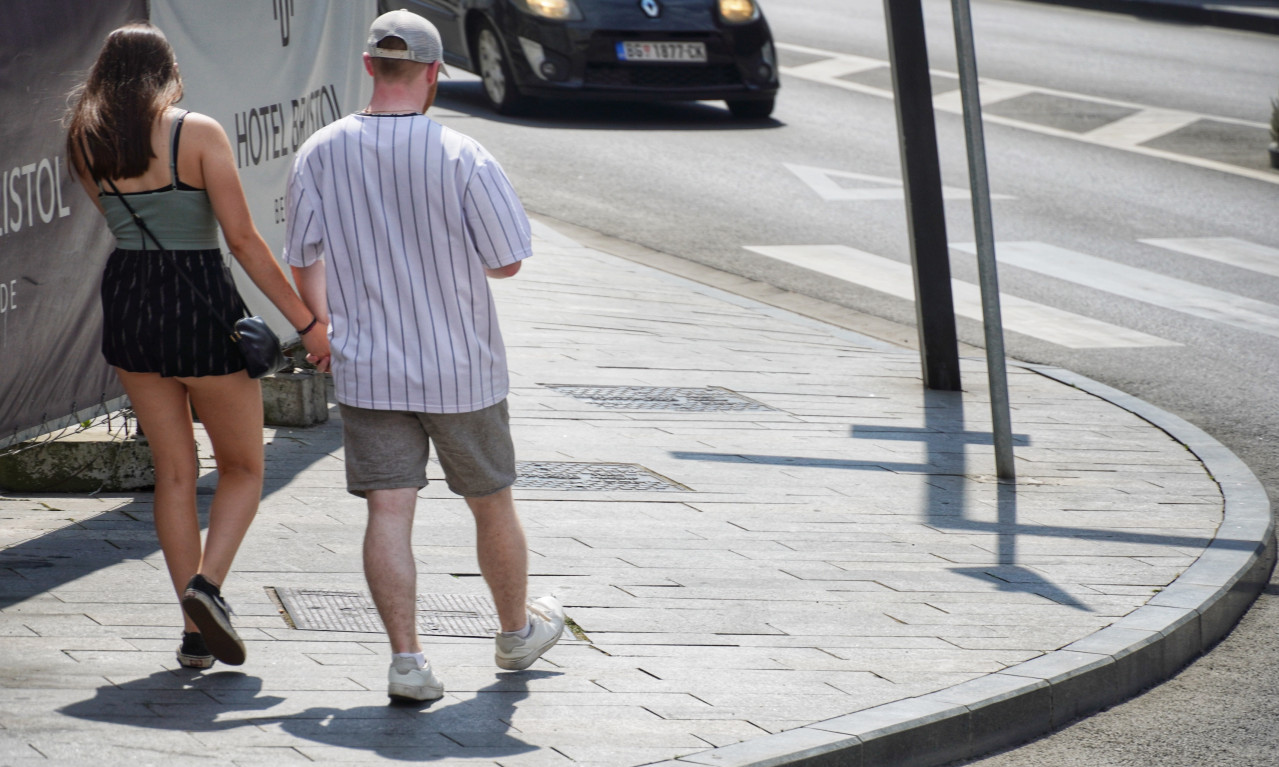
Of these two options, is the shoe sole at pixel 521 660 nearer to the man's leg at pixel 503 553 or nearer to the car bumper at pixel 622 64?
the man's leg at pixel 503 553

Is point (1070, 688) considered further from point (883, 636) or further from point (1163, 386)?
point (1163, 386)

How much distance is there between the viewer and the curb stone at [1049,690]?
3.97 m

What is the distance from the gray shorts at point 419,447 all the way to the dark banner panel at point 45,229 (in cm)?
134

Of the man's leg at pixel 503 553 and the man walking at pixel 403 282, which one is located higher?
the man walking at pixel 403 282

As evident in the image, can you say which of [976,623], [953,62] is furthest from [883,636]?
[953,62]

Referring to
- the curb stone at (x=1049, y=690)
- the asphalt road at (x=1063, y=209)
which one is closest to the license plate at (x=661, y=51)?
the asphalt road at (x=1063, y=209)

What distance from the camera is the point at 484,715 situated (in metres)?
4.06

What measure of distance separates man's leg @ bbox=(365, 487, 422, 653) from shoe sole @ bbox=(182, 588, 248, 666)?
1.16 ft

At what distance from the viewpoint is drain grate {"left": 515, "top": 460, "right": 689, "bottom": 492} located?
6.24 m

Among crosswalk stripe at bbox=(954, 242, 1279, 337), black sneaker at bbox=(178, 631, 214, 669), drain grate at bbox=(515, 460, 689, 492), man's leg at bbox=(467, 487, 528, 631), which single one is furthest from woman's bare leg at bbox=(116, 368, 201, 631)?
crosswalk stripe at bbox=(954, 242, 1279, 337)

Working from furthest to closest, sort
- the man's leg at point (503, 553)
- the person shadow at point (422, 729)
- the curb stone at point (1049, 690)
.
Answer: the man's leg at point (503, 553), the curb stone at point (1049, 690), the person shadow at point (422, 729)

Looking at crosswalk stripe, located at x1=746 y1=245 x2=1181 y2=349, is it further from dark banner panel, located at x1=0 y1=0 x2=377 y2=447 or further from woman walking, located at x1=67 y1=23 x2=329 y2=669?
woman walking, located at x1=67 y1=23 x2=329 y2=669

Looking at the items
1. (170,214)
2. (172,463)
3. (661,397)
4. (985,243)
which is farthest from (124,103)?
(661,397)

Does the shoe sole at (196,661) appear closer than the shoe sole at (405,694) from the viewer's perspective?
No
